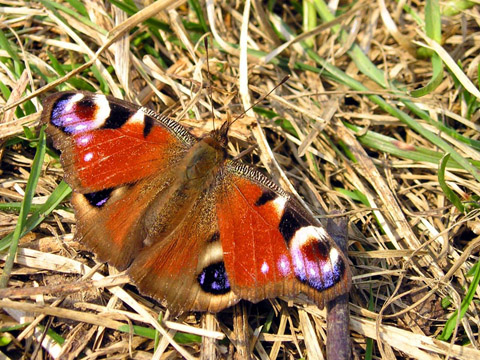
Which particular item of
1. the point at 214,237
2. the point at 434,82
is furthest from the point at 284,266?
the point at 434,82

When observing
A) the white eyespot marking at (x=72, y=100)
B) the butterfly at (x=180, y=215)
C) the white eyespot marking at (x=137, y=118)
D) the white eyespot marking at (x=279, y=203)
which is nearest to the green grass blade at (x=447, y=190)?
the butterfly at (x=180, y=215)

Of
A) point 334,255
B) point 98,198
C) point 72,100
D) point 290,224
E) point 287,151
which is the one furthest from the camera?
point 287,151

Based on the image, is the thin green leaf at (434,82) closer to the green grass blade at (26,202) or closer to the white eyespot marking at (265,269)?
the white eyespot marking at (265,269)

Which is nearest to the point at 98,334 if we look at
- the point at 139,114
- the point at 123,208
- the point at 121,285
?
the point at 121,285

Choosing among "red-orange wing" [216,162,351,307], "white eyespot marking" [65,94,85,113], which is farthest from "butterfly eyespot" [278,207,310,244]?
"white eyespot marking" [65,94,85,113]

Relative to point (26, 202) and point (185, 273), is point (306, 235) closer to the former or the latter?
point (185, 273)

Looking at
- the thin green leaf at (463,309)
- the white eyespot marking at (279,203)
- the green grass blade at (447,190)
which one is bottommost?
the thin green leaf at (463,309)
